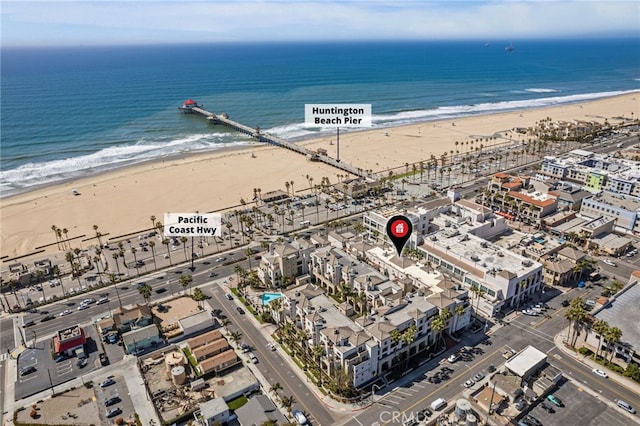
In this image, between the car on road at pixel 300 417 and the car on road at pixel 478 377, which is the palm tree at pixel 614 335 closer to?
the car on road at pixel 478 377

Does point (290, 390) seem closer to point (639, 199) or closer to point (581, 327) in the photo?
point (581, 327)

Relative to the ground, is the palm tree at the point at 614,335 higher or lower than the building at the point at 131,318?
higher

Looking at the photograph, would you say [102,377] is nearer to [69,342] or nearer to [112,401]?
[112,401]

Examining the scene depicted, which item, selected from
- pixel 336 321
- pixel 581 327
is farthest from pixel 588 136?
pixel 336 321

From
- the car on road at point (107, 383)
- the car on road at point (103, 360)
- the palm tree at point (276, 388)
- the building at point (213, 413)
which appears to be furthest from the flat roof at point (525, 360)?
the car on road at point (103, 360)

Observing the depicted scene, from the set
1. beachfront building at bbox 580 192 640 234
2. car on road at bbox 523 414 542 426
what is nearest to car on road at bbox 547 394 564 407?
car on road at bbox 523 414 542 426

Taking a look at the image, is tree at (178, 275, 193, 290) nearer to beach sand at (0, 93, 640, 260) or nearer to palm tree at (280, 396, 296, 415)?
palm tree at (280, 396, 296, 415)
